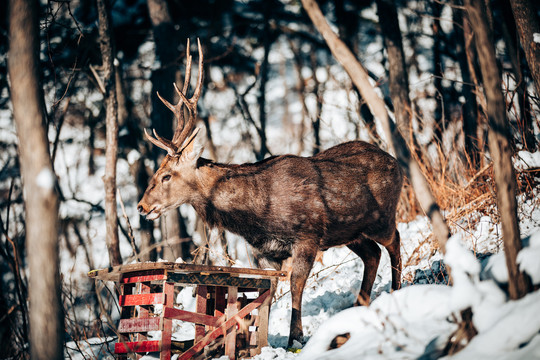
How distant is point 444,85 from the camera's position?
10906 millimetres

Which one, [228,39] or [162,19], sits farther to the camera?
[228,39]

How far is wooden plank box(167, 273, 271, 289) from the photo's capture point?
391 cm

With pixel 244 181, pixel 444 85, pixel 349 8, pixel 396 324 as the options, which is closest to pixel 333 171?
pixel 244 181

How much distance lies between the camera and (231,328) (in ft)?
14.0

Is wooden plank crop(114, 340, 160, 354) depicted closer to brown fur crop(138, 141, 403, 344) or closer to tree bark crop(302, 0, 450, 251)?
brown fur crop(138, 141, 403, 344)

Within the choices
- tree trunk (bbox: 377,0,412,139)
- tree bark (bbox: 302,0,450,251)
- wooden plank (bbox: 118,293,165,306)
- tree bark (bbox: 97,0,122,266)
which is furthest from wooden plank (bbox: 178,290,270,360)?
A: tree trunk (bbox: 377,0,412,139)

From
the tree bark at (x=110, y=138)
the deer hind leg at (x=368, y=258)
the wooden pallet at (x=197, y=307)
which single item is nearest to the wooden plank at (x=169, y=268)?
the wooden pallet at (x=197, y=307)

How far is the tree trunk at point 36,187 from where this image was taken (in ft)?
10.0

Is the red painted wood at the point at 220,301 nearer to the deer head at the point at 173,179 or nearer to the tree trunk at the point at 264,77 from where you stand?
the deer head at the point at 173,179

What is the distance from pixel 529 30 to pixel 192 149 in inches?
148

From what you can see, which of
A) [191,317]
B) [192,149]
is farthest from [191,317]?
[192,149]

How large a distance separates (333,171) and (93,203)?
914 cm

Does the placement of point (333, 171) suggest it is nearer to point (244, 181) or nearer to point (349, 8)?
point (244, 181)

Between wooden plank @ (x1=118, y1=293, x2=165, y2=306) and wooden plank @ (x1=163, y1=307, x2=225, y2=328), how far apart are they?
0.37 ft
